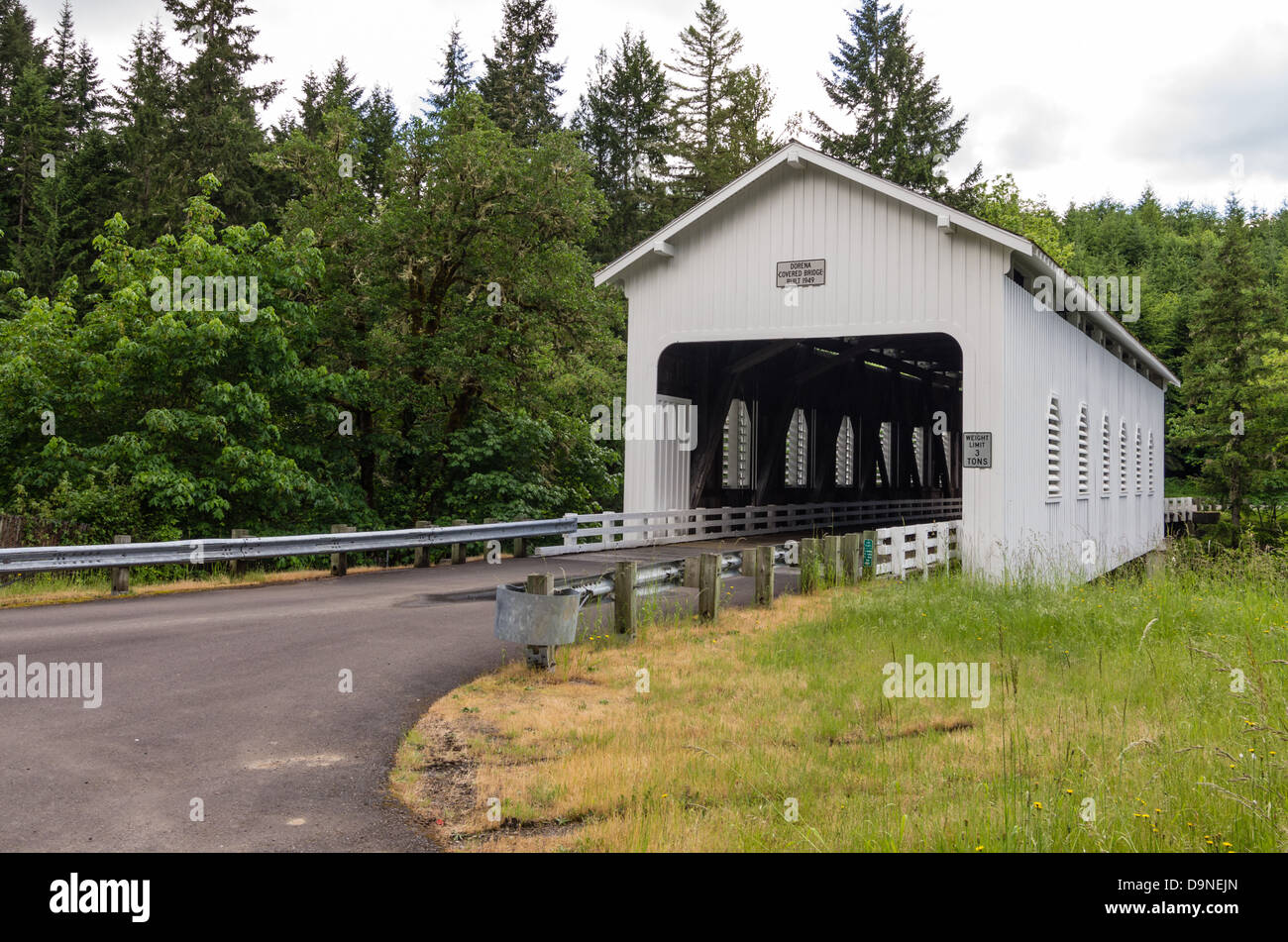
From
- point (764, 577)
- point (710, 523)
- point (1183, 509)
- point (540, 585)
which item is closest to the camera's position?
point (540, 585)

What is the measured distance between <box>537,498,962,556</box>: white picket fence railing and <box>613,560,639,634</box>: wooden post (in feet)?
20.0

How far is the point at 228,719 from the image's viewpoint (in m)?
6.07

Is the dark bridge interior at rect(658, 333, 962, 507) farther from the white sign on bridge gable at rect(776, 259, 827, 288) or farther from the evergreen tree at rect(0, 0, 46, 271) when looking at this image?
the evergreen tree at rect(0, 0, 46, 271)

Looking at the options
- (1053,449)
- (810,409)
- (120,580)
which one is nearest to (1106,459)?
(1053,449)

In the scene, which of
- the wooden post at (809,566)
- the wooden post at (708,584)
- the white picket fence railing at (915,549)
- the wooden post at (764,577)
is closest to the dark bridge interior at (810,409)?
the white picket fence railing at (915,549)

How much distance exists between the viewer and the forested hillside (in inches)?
648

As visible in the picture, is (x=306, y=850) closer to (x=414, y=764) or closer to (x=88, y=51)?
(x=414, y=764)

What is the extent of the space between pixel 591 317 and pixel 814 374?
222 inches

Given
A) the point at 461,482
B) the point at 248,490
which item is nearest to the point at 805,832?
the point at 248,490

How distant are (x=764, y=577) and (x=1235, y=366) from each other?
132 feet

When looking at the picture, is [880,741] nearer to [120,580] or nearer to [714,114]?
[120,580]

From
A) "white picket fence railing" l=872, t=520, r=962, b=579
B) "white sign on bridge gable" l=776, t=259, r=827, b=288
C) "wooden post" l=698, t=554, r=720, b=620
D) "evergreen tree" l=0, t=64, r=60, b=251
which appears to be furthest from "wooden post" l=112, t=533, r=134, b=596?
"evergreen tree" l=0, t=64, r=60, b=251

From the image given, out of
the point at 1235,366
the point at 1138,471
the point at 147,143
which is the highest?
the point at 147,143

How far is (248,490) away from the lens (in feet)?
56.8
